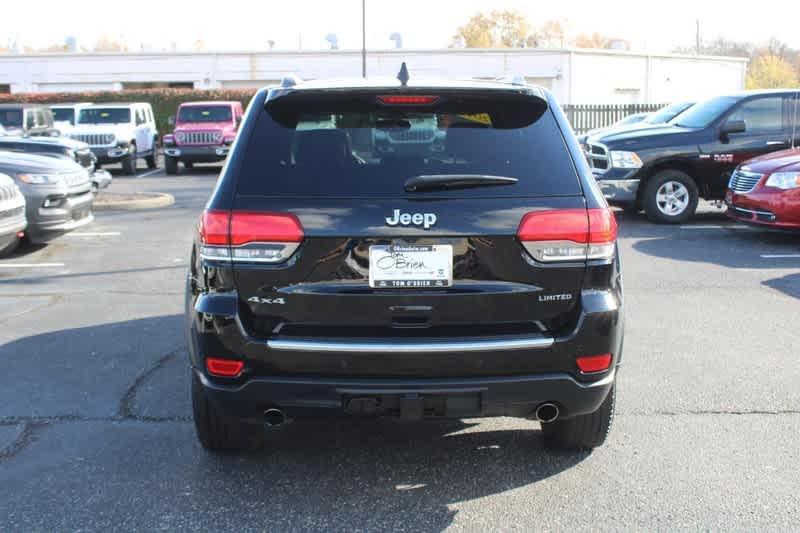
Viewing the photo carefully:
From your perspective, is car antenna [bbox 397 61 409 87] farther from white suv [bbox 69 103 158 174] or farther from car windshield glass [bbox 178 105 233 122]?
car windshield glass [bbox 178 105 233 122]

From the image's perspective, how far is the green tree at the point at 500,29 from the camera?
8750 cm

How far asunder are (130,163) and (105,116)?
68.0 inches

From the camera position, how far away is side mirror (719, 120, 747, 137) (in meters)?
12.9

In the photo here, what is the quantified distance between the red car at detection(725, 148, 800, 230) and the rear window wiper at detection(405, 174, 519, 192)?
26.8ft

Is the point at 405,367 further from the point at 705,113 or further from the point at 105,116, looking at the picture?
the point at 105,116

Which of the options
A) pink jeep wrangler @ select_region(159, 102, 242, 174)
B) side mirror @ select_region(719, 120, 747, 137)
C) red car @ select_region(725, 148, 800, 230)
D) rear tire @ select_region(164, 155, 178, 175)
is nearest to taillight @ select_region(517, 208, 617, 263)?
red car @ select_region(725, 148, 800, 230)

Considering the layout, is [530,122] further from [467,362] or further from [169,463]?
[169,463]

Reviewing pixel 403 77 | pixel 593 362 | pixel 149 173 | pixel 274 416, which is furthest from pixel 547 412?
pixel 149 173

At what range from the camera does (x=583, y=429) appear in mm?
4281

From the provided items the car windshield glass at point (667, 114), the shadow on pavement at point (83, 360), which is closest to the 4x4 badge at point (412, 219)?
the shadow on pavement at point (83, 360)

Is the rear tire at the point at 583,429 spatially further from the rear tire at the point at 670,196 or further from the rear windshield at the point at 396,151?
the rear tire at the point at 670,196

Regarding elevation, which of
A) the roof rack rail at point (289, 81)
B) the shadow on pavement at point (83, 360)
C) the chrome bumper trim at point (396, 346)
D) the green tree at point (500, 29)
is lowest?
the shadow on pavement at point (83, 360)

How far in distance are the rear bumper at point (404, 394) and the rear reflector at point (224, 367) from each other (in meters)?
0.06

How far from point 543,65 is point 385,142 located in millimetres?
42138
